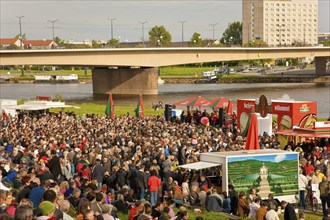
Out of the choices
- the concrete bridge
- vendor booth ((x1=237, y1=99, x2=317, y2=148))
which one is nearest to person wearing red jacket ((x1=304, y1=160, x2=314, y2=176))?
vendor booth ((x1=237, y1=99, x2=317, y2=148))

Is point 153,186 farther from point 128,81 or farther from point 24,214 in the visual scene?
point 128,81

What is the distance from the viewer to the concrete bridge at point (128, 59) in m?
70.2

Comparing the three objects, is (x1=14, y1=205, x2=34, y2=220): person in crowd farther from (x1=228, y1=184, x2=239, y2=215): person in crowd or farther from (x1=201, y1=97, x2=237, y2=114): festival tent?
(x1=201, y1=97, x2=237, y2=114): festival tent

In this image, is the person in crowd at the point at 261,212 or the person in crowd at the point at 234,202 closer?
the person in crowd at the point at 261,212

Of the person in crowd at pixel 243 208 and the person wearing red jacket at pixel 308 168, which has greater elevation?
the person wearing red jacket at pixel 308 168

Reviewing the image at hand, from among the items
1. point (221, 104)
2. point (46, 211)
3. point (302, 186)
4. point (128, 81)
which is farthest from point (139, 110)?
point (128, 81)

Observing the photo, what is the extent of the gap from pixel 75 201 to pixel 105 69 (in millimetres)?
72168

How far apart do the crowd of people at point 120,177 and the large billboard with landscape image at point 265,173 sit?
39 cm

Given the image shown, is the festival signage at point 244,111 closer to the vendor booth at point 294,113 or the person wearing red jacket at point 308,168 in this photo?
the vendor booth at point 294,113

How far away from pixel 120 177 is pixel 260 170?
3.35 meters

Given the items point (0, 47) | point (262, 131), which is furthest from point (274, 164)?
point (0, 47)

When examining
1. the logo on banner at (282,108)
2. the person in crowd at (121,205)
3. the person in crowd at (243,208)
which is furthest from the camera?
the logo on banner at (282,108)

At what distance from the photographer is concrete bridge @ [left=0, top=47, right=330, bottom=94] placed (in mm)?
70250

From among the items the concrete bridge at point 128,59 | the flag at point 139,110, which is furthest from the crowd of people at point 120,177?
the concrete bridge at point 128,59
